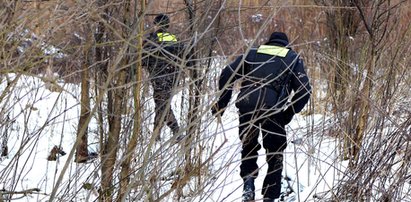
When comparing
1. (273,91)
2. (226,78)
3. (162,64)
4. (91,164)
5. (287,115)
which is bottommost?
(91,164)

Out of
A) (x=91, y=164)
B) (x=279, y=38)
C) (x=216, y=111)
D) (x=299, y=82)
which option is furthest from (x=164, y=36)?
(x=279, y=38)

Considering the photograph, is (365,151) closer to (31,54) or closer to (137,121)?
(137,121)

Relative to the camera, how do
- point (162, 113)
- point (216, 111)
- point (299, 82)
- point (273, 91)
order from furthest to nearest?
point (273, 91) < point (299, 82) < point (216, 111) < point (162, 113)

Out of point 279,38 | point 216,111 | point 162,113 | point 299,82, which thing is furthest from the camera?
point 279,38

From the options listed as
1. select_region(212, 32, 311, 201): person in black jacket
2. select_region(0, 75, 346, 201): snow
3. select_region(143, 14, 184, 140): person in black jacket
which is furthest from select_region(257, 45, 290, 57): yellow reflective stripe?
select_region(143, 14, 184, 140): person in black jacket

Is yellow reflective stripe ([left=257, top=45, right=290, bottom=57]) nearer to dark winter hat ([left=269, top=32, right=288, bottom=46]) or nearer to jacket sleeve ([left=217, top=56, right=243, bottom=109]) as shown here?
dark winter hat ([left=269, top=32, right=288, bottom=46])

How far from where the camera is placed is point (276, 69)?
5223 millimetres

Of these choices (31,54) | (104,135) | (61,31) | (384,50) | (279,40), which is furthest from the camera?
(384,50)

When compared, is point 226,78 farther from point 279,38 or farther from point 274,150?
point 274,150

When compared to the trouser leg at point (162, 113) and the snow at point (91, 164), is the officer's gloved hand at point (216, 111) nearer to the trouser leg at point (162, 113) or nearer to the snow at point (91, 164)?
the snow at point (91, 164)

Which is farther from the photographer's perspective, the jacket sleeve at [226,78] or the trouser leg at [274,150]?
the trouser leg at [274,150]

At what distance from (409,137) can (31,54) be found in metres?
1.89

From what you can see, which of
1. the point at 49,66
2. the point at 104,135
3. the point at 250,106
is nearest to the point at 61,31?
the point at 49,66

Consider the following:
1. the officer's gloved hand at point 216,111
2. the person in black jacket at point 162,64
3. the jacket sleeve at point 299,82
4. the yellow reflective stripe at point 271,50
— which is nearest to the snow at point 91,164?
the officer's gloved hand at point 216,111
